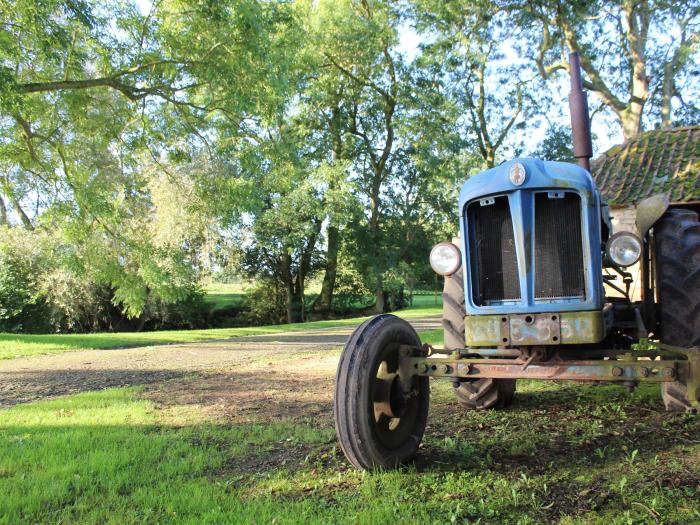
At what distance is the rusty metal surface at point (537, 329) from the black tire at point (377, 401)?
0.49m

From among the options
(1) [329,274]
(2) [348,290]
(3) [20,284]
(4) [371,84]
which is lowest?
(2) [348,290]

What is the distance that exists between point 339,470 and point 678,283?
118 inches

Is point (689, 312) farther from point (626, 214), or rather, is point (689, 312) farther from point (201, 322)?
point (201, 322)

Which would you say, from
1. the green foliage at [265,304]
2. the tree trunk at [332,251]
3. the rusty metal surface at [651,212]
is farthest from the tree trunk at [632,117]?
the green foliage at [265,304]

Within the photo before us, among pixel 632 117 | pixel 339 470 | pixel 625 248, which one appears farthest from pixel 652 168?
pixel 339 470

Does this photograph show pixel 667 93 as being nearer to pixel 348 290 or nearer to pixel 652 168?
pixel 652 168

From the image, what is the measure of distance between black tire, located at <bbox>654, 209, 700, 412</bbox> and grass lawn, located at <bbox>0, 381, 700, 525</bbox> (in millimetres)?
685

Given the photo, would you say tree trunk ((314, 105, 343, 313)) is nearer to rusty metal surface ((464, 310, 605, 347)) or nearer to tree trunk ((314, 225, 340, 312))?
tree trunk ((314, 225, 340, 312))

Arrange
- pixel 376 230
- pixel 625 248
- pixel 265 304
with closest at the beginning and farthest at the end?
pixel 625 248
pixel 376 230
pixel 265 304

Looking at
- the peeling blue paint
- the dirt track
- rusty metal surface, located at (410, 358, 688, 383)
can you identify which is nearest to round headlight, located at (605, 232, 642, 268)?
the peeling blue paint

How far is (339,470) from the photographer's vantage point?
368cm

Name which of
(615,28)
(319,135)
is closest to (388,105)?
(319,135)

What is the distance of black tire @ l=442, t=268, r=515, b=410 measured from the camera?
475 cm

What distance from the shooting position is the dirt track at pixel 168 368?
7.30m
